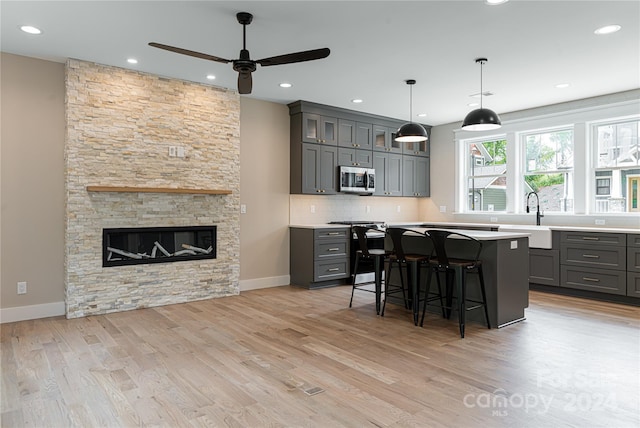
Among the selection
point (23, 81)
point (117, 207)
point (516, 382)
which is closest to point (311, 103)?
point (117, 207)

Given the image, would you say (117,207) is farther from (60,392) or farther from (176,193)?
(60,392)

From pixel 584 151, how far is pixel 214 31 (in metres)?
5.46

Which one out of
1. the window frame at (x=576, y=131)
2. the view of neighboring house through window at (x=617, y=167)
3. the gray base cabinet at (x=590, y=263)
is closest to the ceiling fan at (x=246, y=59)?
the gray base cabinet at (x=590, y=263)

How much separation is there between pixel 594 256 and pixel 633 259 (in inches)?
16.6

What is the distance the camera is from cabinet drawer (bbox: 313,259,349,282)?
6023mm

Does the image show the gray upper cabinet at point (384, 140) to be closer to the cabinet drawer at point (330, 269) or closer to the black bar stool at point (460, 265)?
the cabinet drawer at point (330, 269)

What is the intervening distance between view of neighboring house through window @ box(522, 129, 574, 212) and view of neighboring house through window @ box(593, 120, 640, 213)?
1.24ft

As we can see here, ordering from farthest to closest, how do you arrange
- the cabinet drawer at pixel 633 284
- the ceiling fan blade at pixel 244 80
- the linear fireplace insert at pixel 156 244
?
the cabinet drawer at pixel 633 284 → the linear fireplace insert at pixel 156 244 → the ceiling fan blade at pixel 244 80

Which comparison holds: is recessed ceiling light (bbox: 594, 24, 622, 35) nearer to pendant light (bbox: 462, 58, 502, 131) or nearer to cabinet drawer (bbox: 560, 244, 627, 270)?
pendant light (bbox: 462, 58, 502, 131)

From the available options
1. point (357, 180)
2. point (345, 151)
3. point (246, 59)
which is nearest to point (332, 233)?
point (357, 180)

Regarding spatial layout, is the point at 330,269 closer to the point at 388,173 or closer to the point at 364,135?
the point at 388,173

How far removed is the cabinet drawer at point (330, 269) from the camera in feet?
19.8

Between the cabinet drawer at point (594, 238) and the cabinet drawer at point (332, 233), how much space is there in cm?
301

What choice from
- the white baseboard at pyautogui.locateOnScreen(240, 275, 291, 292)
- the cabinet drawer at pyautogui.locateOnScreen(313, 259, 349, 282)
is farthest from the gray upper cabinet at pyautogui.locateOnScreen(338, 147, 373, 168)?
the white baseboard at pyautogui.locateOnScreen(240, 275, 291, 292)
